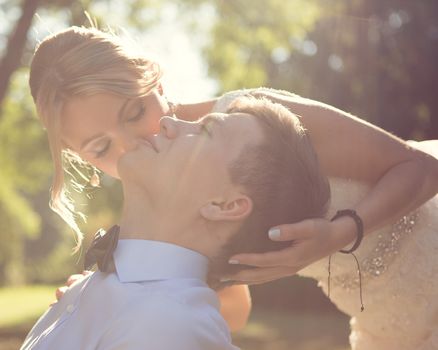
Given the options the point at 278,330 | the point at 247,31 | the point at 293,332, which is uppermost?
the point at 247,31

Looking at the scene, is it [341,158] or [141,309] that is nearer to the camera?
[141,309]

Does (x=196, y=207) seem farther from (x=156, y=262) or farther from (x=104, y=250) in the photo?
(x=104, y=250)

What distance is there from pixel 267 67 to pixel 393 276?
21.5m

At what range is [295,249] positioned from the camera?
8.49ft

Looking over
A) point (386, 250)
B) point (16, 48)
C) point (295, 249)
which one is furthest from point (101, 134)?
point (16, 48)

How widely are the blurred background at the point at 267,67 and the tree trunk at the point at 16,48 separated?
0.06 ft

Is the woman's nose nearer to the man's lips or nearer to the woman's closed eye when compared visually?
the man's lips

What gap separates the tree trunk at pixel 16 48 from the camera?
40.3 feet

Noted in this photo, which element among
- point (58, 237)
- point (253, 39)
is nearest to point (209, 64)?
point (253, 39)

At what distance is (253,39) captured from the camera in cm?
1548

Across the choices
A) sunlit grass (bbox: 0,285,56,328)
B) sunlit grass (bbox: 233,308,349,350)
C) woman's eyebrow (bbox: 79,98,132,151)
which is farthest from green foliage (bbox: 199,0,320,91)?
woman's eyebrow (bbox: 79,98,132,151)

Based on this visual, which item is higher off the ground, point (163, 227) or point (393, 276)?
point (163, 227)

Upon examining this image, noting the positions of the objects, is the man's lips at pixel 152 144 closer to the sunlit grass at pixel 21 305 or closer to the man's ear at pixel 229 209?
the man's ear at pixel 229 209

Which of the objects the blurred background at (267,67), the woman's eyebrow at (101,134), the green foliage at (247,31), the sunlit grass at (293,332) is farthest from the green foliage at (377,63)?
the woman's eyebrow at (101,134)
